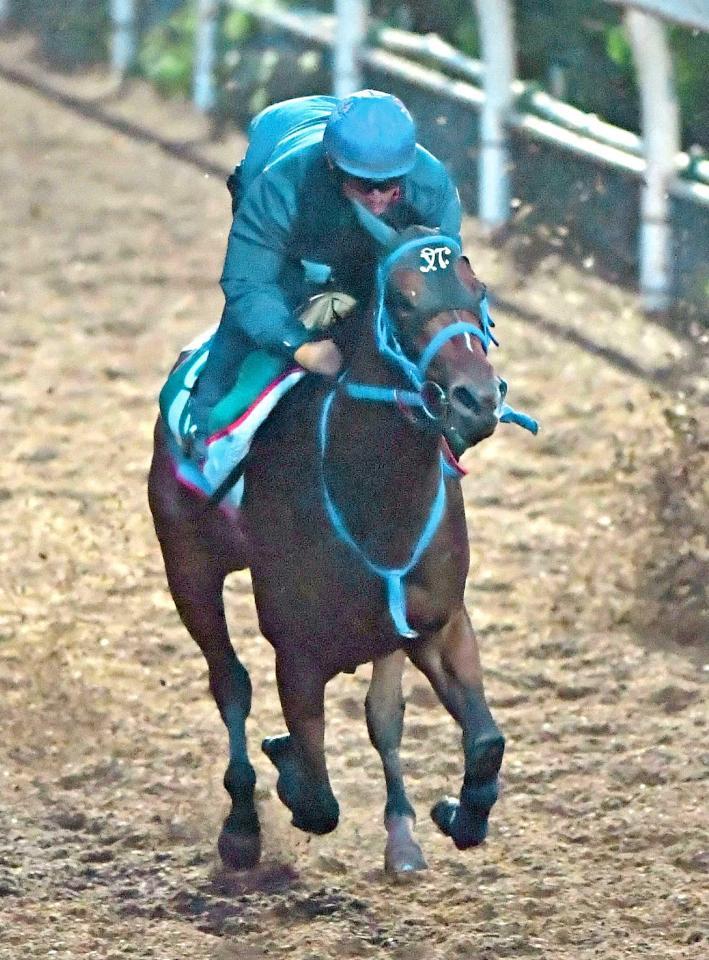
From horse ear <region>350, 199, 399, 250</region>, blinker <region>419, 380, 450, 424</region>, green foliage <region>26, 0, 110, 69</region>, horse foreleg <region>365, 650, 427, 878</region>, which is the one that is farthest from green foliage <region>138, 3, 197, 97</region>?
blinker <region>419, 380, 450, 424</region>

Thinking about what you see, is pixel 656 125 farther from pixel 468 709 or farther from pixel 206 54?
pixel 468 709

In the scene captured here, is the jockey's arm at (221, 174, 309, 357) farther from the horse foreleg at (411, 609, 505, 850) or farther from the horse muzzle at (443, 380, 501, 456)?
the horse foreleg at (411, 609, 505, 850)

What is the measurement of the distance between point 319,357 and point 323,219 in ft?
1.16

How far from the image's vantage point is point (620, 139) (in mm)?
9844

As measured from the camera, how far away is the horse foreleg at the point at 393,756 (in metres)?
5.20

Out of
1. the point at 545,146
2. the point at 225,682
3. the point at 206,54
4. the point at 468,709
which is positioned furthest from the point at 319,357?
the point at 206,54

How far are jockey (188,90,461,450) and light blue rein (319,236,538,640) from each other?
19 centimetres

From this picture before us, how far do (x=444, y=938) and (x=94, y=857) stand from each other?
1.12 metres

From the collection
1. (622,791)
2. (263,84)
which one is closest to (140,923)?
(622,791)

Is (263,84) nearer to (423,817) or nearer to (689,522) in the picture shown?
(689,522)

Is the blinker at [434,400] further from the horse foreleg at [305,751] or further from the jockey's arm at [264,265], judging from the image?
the horse foreleg at [305,751]

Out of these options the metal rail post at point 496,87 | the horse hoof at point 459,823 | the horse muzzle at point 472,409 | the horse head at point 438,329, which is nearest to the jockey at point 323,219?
the horse head at point 438,329

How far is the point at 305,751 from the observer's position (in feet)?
16.3

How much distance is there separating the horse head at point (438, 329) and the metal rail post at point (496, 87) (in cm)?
665
